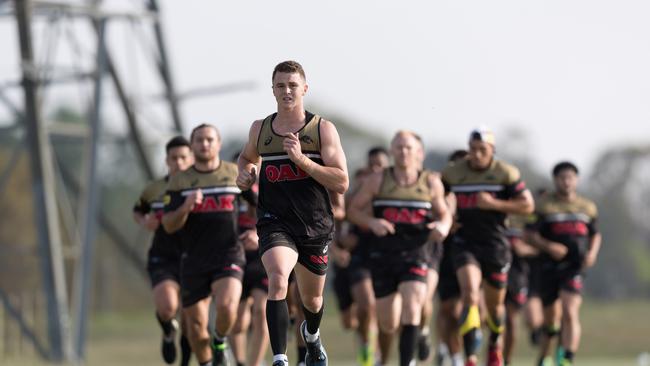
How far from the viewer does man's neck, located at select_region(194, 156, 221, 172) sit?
15.4 m

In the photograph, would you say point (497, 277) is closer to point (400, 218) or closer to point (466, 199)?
point (466, 199)

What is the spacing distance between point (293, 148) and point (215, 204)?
11.1 feet

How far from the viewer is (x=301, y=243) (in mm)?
12695

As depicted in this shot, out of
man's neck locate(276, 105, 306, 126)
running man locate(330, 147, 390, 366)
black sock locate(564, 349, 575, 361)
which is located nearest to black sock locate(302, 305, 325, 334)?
man's neck locate(276, 105, 306, 126)

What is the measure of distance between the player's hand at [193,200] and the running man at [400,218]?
196cm

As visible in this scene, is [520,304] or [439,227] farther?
[520,304]

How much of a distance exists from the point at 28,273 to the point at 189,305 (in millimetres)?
48426

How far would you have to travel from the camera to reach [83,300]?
3080 cm

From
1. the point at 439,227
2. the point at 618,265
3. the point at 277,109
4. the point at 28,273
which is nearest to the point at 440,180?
the point at 439,227

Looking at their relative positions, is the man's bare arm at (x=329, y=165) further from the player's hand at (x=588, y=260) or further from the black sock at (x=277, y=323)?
the player's hand at (x=588, y=260)

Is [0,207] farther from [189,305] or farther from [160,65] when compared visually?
Result: [189,305]

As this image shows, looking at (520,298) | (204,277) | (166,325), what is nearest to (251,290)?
(166,325)

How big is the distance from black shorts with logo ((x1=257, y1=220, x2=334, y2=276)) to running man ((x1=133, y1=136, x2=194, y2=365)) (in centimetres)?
366

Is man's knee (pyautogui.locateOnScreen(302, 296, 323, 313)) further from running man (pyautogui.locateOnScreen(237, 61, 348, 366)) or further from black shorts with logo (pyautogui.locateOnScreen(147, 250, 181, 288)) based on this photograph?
black shorts with logo (pyautogui.locateOnScreen(147, 250, 181, 288))
